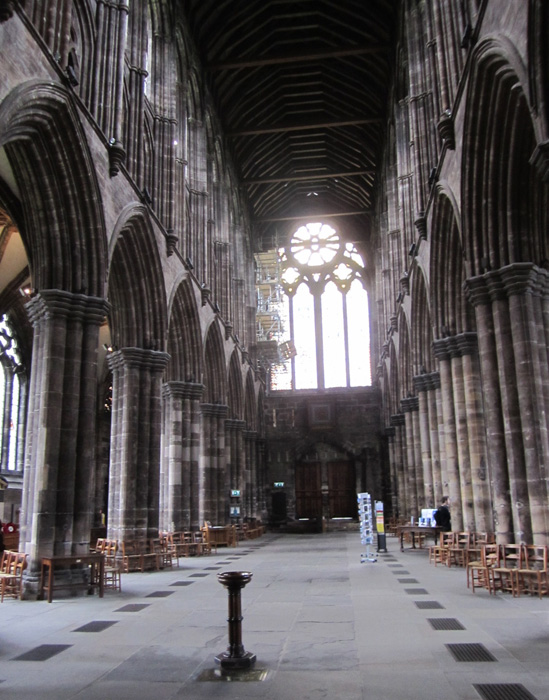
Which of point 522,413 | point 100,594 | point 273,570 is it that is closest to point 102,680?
point 100,594

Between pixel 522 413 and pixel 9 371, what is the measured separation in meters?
20.1

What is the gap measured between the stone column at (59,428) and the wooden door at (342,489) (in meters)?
24.5

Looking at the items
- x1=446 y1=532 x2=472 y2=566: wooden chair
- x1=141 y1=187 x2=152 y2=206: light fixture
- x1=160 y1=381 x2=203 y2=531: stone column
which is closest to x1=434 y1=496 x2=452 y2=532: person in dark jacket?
x1=446 y1=532 x2=472 y2=566: wooden chair

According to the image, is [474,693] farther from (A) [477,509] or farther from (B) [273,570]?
(A) [477,509]

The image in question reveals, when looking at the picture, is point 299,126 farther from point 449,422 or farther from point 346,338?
point 449,422

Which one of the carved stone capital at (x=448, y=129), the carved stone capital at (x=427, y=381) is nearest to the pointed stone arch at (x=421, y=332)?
the carved stone capital at (x=427, y=381)

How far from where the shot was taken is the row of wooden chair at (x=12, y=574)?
995 centimetres

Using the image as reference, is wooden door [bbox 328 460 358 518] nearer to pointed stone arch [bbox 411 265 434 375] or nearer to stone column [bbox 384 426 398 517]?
stone column [bbox 384 426 398 517]

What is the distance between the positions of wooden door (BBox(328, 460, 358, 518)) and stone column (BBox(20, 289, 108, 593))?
2448 cm

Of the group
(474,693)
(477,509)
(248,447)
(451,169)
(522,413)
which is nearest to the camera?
(474,693)

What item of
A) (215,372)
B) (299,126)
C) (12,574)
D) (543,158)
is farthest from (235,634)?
(299,126)

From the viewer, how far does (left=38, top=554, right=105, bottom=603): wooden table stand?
32.6 feet

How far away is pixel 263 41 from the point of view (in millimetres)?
23938

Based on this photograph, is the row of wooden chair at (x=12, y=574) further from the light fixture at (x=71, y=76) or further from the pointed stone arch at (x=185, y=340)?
the pointed stone arch at (x=185, y=340)
